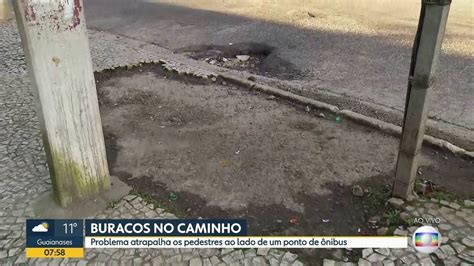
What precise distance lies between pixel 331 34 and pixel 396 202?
5.75m

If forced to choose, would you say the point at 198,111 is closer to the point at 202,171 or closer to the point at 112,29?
the point at 202,171

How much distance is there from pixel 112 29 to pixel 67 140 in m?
6.75

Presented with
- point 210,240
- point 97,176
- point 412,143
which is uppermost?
point 412,143

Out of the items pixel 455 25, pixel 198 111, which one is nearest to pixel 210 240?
pixel 198 111

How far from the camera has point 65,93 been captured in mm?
2986

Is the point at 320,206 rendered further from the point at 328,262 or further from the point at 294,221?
the point at 328,262

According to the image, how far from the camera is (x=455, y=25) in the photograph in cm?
897

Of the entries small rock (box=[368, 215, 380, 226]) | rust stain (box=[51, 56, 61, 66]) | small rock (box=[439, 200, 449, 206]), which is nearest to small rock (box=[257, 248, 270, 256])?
small rock (box=[368, 215, 380, 226])

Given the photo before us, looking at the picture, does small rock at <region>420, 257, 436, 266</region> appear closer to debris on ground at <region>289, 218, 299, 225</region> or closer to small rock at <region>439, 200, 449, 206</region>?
small rock at <region>439, 200, 449, 206</region>

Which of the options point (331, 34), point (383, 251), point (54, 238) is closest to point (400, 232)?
point (383, 251)

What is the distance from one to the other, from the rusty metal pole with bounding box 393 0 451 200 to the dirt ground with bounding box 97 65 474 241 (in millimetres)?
282

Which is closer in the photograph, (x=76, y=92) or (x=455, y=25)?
(x=76, y=92)

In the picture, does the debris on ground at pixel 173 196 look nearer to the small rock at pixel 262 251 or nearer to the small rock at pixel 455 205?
the small rock at pixel 262 251

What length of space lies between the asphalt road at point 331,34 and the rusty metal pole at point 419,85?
207 centimetres
